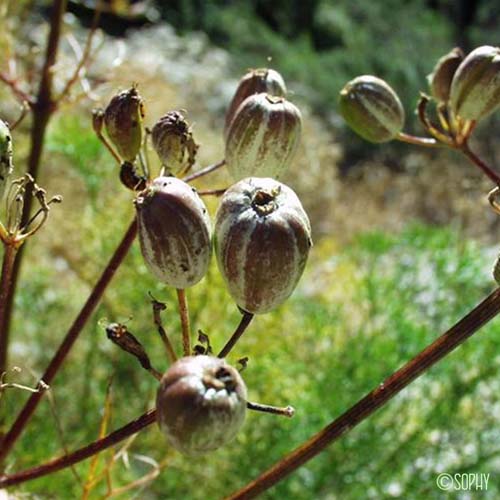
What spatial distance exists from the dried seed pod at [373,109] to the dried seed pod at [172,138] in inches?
8.5

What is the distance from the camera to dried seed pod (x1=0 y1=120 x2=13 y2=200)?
0.63 meters

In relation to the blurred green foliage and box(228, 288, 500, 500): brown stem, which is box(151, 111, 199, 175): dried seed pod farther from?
the blurred green foliage

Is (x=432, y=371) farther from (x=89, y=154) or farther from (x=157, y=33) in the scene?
(x=157, y=33)

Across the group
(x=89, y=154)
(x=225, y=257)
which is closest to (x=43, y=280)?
(x=89, y=154)

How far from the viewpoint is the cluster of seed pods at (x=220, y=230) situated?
54 cm

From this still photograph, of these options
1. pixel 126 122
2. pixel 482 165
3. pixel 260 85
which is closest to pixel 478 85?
pixel 482 165

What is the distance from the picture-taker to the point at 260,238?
1.93ft

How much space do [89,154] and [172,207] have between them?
1183mm

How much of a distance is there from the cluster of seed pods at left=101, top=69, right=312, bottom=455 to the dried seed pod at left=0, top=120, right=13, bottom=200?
99 mm

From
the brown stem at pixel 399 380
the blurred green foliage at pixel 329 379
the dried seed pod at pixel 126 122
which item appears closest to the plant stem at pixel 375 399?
the brown stem at pixel 399 380

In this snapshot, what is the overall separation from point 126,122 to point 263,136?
11 cm

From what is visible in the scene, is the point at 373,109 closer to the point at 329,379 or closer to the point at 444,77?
the point at 444,77

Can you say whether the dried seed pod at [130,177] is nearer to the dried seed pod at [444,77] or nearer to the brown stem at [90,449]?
the brown stem at [90,449]

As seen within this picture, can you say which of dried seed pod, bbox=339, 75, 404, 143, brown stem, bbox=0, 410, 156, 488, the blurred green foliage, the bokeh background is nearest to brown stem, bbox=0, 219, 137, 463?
brown stem, bbox=0, 410, 156, 488
